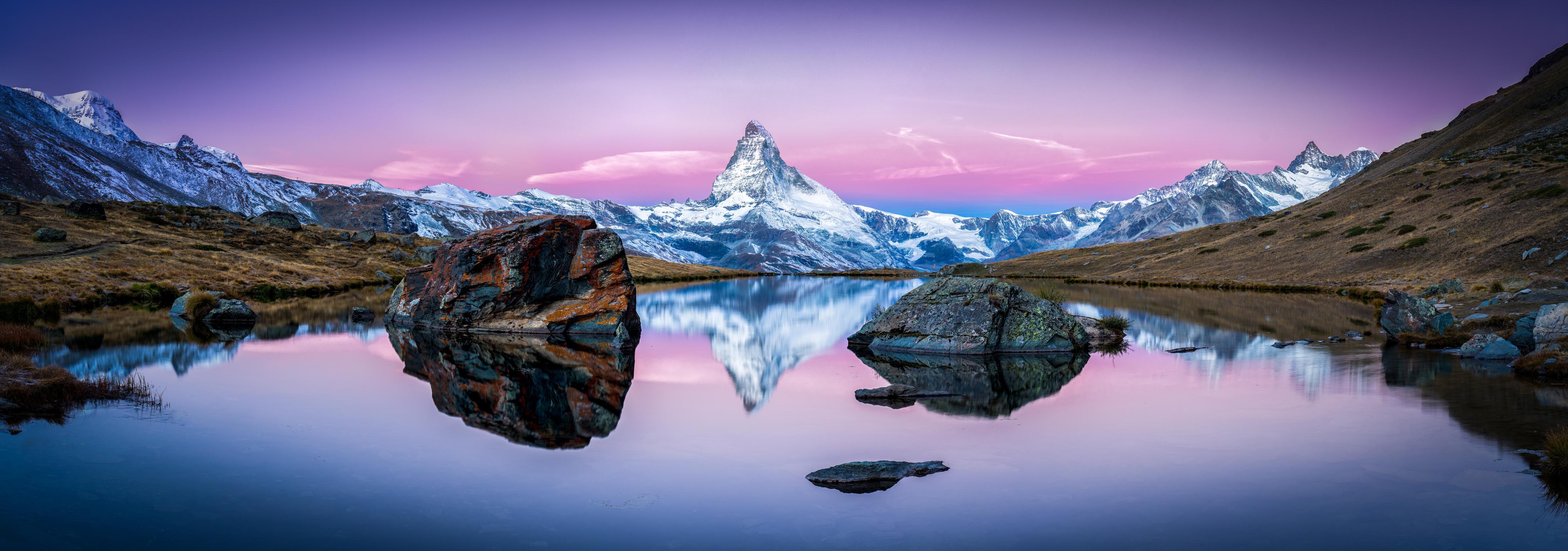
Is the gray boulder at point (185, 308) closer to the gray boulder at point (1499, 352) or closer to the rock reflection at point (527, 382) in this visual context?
the rock reflection at point (527, 382)

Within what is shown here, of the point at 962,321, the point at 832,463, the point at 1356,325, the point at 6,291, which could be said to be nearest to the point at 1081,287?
the point at 1356,325

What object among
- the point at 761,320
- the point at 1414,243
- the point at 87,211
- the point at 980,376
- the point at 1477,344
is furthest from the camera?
the point at 1414,243

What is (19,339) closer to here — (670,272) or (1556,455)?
(1556,455)

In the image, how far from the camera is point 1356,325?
38281 millimetres

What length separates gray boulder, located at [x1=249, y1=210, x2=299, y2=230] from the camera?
10562 centimetres

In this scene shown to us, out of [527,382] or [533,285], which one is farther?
[533,285]

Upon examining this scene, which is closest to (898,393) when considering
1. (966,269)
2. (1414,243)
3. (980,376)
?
(980,376)

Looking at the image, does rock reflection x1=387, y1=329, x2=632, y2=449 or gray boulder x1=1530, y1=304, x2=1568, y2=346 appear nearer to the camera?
rock reflection x1=387, y1=329, x2=632, y2=449

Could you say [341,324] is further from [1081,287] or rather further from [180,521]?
[1081,287]

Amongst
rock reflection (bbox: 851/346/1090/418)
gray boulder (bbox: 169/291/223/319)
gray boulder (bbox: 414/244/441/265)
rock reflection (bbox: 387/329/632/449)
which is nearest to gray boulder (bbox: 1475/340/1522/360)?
rock reflection (bbox: 851/346/1090/418)

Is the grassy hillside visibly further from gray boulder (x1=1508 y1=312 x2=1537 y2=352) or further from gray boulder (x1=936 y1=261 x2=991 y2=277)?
gray boulder (x1=936 y1=261 x2=991 y2=277)

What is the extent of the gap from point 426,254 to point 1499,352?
9490 centimetres

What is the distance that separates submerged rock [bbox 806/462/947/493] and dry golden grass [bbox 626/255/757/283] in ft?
318

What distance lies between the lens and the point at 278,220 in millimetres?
108500
